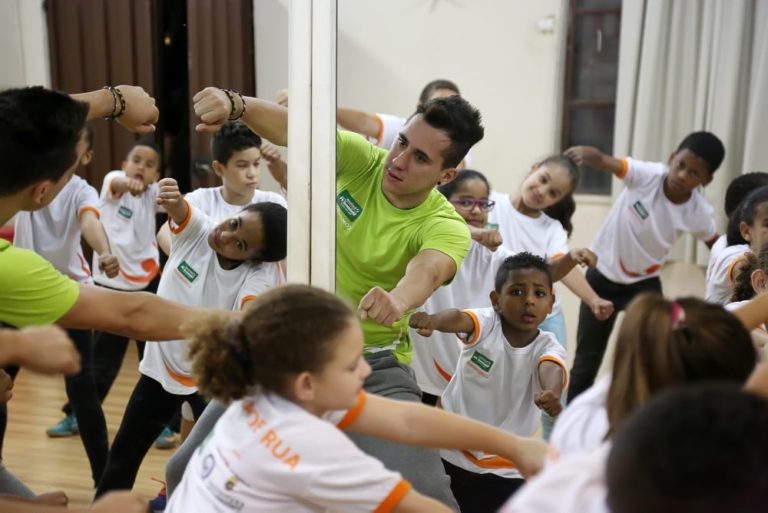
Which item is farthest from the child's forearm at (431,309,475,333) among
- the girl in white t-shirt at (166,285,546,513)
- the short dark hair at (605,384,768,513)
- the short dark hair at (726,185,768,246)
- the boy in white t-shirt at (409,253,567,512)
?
the short dark hair at (605,384,768,513)

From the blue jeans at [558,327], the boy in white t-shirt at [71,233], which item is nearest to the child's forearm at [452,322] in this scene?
the blue jeans at [558,327]

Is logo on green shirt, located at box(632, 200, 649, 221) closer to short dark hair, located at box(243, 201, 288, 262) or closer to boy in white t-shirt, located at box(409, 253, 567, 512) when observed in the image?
boy in white t-shirt, located at box(409, 253, 567, 512)

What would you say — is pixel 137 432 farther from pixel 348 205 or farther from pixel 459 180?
pixel 459 180

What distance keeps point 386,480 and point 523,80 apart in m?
1.02

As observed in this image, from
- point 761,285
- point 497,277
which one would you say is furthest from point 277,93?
point 761,285

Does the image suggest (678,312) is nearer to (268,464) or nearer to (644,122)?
(268,464)

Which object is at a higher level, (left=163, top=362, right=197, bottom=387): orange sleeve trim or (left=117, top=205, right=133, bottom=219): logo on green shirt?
(left=117, top=205, right=133, bottom=219): logo on green shirt

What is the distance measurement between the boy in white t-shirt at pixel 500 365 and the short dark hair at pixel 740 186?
42 cm

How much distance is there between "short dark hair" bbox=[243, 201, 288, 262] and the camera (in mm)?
1626

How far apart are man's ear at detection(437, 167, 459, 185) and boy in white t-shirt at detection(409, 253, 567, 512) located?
195 mm

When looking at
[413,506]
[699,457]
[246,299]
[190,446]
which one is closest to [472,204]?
[246,299]

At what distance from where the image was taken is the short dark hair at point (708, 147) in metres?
1.68

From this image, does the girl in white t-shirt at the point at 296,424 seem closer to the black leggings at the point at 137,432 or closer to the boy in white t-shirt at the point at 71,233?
the black leggings at the point at 137,432

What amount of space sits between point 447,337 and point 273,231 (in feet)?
1.34
